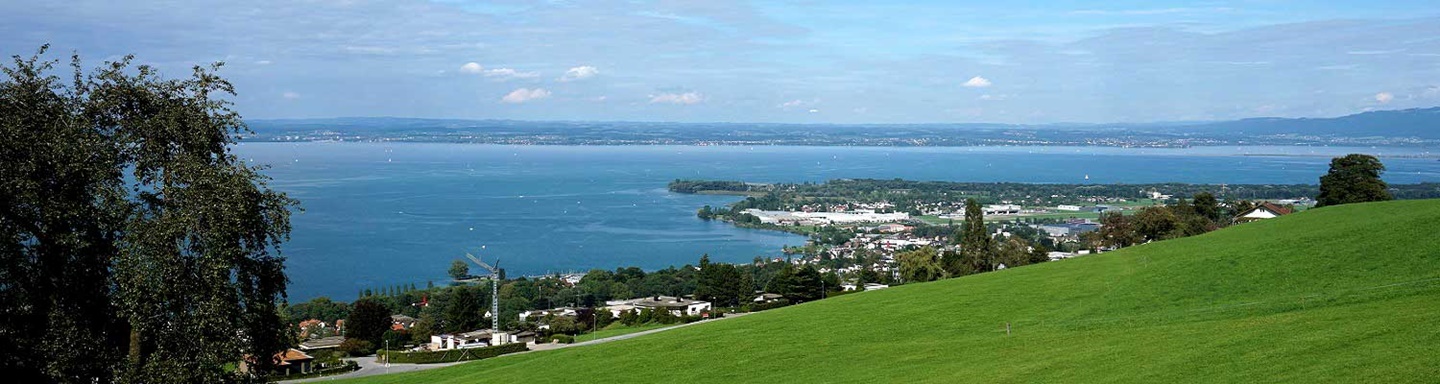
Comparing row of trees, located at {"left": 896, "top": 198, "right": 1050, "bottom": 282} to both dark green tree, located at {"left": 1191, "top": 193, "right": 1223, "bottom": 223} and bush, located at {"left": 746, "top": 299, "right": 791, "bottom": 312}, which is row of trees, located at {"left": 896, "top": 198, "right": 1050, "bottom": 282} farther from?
dark green tree, located at {"left": 1191, "top": 193, "right": 1223, "bottom": 223}

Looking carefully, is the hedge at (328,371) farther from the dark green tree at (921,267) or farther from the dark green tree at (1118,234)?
the dark green tree at (1118,234)

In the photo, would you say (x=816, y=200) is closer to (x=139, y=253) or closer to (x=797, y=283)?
(x=797, y=283)

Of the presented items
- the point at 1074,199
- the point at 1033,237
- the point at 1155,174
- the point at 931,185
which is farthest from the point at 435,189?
the point at 1155,174

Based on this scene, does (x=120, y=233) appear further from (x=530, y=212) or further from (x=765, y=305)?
(x=530, y=212)

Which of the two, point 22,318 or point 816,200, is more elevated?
point 22,318

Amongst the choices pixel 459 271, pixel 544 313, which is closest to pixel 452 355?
pixel 544 313

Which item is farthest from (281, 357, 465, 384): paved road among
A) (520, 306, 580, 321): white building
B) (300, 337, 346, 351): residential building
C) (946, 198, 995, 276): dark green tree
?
(946, 198, 995, 276): dark green tree
